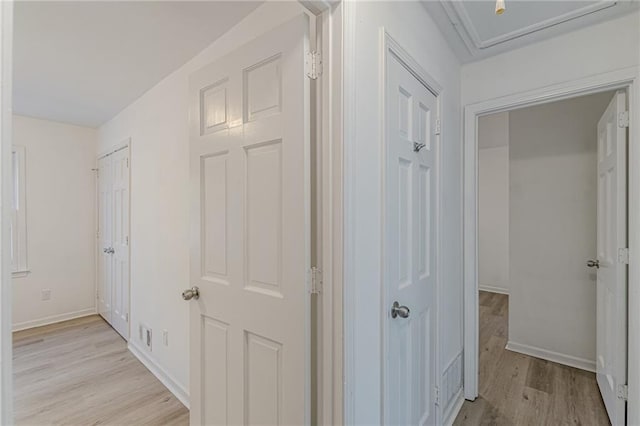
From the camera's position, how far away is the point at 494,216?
5082 millimetres

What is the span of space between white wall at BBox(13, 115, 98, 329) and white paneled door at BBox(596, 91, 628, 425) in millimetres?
5054

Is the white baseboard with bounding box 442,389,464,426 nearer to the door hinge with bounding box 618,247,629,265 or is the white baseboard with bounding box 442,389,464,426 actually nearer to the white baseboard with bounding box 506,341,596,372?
the white baseboard with bounding box 506,341,596,372

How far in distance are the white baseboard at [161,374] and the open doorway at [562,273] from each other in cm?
196

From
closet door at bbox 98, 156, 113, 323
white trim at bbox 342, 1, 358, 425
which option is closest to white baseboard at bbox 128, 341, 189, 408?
closet door at bbox 98, 156, 113, 323

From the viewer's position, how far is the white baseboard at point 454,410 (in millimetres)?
1861

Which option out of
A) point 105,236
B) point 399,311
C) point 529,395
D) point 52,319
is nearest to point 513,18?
point 399,311

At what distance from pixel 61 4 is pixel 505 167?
222 inches

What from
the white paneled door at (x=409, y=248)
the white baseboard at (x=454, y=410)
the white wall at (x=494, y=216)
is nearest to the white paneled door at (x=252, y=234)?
the white paneled door at (x=409, y=248)

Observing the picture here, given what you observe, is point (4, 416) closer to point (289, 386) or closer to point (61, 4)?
point (289, 386)

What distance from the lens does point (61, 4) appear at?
158cm

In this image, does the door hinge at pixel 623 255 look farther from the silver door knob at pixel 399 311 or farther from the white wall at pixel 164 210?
the white wall at pixel 164 210

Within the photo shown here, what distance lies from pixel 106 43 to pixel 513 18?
8.18 feet

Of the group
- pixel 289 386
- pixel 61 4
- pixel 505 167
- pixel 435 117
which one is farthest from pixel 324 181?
pixel 505 167

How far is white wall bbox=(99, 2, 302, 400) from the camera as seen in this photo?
7.04ft
